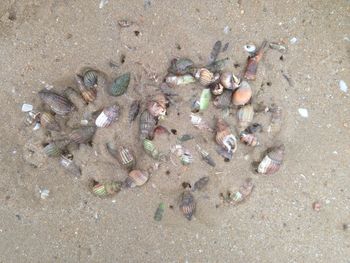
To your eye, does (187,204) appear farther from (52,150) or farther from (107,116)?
(52,150)

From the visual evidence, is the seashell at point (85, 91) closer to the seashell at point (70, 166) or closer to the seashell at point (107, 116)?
the seashell at point (107, 116)

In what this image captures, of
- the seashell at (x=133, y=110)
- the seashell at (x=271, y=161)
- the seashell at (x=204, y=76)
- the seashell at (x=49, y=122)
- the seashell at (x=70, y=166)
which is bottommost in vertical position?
the seashell at (x=70, y=166)

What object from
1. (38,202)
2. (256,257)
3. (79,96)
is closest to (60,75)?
(79,96)

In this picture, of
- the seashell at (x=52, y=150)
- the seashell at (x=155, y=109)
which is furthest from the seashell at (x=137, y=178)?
the seashell at (x=52, y=150)

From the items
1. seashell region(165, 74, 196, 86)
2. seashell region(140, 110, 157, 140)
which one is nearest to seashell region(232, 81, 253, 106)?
seashell region(165, 74, 196, 86)

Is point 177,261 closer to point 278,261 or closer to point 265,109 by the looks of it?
point 278,261

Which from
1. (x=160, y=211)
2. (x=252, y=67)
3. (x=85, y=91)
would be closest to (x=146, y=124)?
(x=85, y=91)

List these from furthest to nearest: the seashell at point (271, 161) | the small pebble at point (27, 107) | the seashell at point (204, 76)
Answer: the small pebble at point (27, 107) < the seashell at point (271, 161) < the seashell at point (204, 76)
